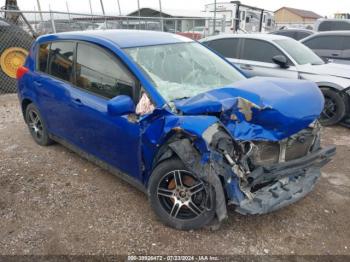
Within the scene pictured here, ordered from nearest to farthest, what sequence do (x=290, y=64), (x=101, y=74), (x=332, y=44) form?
(x=101, y=74) → (x=290, y=64) → (x=332, y=44)

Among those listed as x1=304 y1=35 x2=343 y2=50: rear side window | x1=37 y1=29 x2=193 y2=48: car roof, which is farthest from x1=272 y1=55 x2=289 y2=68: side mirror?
x1=304 y1=35 x2=343 y2=50: rear side window

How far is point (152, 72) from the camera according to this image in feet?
10.7

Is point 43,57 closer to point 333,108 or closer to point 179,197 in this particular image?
point 179,197

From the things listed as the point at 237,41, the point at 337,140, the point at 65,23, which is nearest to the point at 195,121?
the point at 337,140

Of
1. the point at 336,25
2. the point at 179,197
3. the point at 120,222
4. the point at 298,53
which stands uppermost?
the point at 298,53

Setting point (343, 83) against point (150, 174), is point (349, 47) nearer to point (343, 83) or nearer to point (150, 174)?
point (343, 83)

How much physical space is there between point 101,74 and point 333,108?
Result: 439cm

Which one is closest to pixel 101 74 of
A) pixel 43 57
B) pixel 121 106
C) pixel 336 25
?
pixel 121 106

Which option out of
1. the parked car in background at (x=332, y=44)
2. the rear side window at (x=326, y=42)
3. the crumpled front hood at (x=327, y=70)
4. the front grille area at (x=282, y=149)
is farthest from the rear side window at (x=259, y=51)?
the front grille area at (x=282, y=149)

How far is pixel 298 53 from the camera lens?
21.8 ft

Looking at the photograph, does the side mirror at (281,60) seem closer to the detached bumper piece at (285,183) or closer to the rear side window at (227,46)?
the rear side window at (227,46)

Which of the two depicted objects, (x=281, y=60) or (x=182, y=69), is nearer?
(x=182, y=69)

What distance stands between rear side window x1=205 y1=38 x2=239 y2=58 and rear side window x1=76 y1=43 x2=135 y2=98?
13.9 ft

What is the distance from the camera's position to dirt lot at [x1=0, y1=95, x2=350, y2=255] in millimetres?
2865
